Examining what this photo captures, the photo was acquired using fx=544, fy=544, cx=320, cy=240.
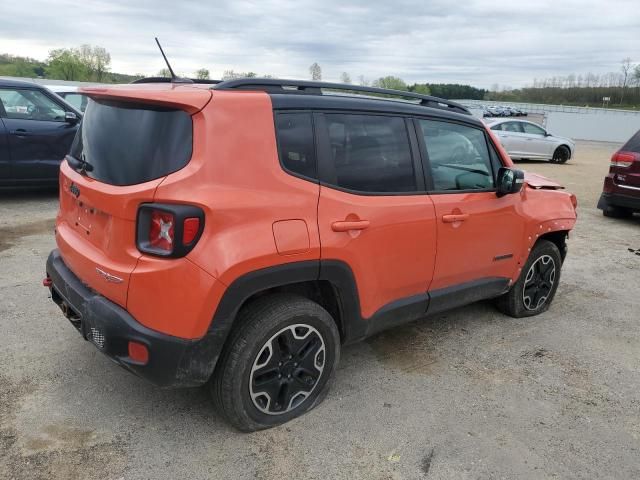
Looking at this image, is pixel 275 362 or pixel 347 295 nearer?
pixel 275 362

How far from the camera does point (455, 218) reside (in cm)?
349

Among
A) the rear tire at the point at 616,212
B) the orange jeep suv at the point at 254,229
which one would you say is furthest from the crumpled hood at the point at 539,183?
the rear tire at the point at 616,212

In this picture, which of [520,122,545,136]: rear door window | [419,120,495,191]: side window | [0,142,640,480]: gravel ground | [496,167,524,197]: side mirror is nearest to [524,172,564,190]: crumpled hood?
[496,167,524,197]: side mirror

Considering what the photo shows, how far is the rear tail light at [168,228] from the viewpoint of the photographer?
2.34 m

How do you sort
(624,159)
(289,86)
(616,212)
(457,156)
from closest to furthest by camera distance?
(289,86), (457,156), (624,159), (616,212)

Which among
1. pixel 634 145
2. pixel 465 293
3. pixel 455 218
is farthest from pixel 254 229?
pixel 634 145

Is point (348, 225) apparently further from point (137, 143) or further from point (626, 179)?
point (626, 179)

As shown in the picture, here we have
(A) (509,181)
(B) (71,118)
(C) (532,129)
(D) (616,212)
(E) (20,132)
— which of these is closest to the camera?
(A) (509,181)

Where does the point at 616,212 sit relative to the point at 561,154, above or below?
below

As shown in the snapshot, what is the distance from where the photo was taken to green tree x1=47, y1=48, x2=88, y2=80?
A: 195 feet

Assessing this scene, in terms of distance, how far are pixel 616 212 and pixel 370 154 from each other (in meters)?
7.46

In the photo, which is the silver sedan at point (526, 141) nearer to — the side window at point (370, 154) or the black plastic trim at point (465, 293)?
the black plastic trim at point (465, 293)

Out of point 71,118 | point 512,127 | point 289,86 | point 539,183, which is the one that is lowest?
point 539,183

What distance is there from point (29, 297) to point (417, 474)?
339cm
